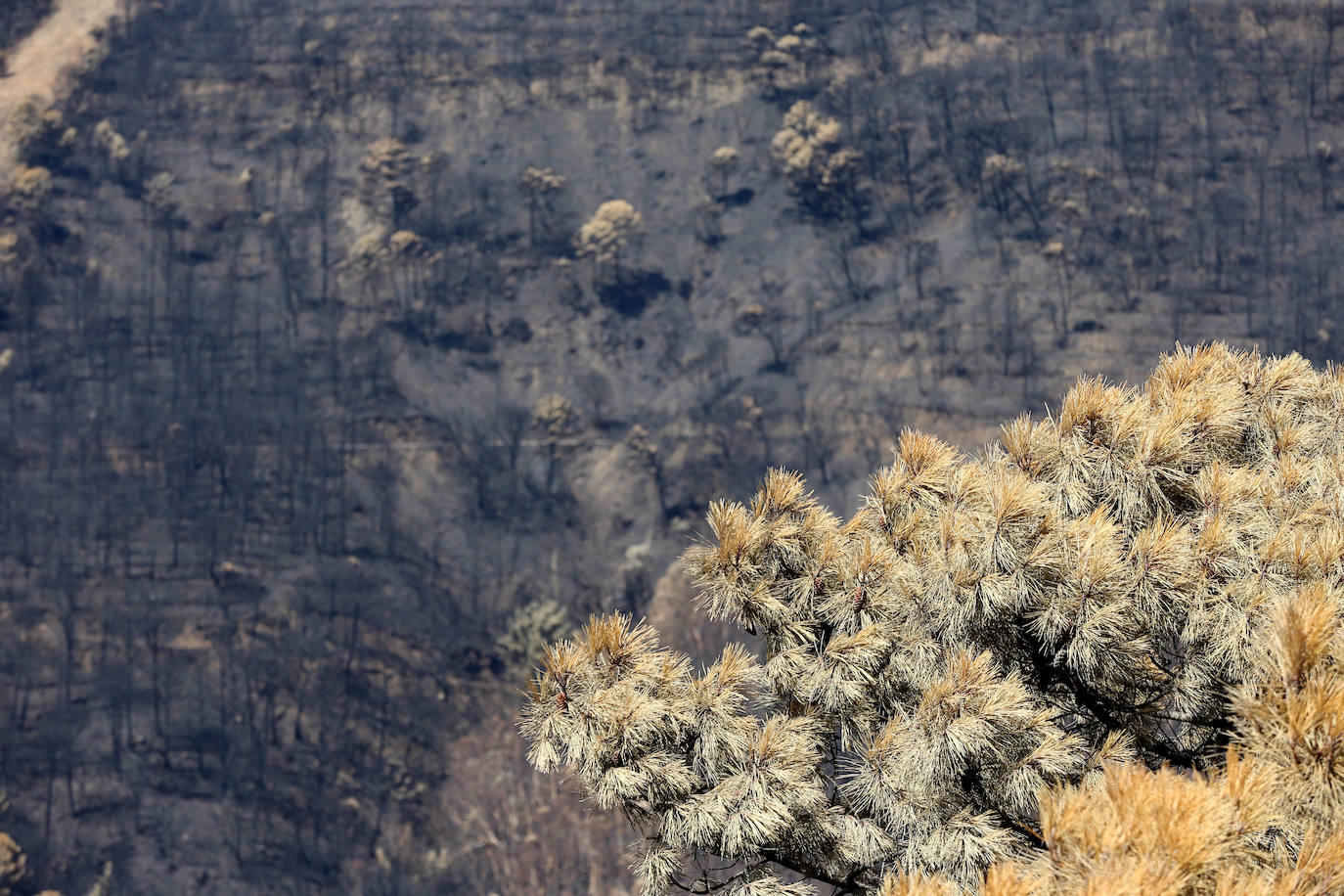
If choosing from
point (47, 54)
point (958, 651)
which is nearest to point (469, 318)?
point (47, 54)

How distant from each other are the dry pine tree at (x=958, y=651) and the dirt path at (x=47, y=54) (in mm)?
23398

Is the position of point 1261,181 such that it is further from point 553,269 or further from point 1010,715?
point 1010,715

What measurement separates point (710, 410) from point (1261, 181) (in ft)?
42.2

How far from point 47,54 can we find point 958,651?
2585cm

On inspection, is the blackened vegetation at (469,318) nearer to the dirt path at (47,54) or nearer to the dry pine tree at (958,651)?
the dirt path at (47,54)

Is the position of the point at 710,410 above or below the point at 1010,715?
below

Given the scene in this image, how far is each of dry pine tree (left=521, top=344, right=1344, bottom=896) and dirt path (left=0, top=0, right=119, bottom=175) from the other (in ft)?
76.8

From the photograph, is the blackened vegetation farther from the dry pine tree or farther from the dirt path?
the dry pine tree

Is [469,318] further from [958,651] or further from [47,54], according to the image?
[958,651]

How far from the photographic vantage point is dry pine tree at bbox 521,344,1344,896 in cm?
394

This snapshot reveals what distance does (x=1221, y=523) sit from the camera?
402 centimetres

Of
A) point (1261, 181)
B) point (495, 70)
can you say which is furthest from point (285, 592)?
point (1261, 181)

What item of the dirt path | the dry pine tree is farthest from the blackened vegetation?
the dry pine tree

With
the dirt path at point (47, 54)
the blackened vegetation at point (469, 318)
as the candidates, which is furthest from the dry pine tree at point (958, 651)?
the dirt path at point (47, 54)
